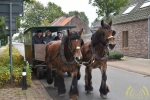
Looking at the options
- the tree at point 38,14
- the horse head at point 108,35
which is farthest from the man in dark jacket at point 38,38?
the tree at point 38,14

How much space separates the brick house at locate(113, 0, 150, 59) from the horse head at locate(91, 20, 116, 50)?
40.8ft

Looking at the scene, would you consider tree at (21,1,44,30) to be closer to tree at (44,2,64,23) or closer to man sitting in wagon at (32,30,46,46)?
tree at (44,2,64,23)

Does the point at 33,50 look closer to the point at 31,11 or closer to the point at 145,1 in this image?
the point at 145,1

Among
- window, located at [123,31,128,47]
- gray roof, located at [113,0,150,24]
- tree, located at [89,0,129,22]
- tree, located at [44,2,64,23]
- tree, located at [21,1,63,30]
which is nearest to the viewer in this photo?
gray roof, located at [113,0,150,24]

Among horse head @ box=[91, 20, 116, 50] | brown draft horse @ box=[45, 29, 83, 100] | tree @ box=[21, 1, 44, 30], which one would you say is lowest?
brown draft horse @ box=[45, 29, 83, 100]

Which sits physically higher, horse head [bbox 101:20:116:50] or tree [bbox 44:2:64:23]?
tree [bbox 44:2:64:23]

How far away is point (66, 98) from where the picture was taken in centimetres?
687

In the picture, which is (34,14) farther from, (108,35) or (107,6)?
(108,35)

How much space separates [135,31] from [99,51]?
46.3 ft

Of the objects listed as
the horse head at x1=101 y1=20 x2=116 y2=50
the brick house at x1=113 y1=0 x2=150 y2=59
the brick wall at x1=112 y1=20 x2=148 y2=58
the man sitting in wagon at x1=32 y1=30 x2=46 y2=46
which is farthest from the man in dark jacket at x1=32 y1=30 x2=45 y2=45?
the brick wall at x1=112 y1=20 x2=148 y2=58

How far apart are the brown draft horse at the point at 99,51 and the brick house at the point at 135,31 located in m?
12.1

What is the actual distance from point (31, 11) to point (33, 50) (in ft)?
230

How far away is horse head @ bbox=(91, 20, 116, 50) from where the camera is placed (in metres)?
6.03

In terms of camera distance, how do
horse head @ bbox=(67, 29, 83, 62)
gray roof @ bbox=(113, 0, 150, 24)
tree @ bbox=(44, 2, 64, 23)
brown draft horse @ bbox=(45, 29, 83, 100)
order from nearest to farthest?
horse head @ bbox=(67, 29, 83, 62) < brown draft horse @ bbox=(45, 29, 83, 100) < gray roof @ bbox=(113, 0, 150, 24) < tree @ bbox=(44, 2, 64, 23)
